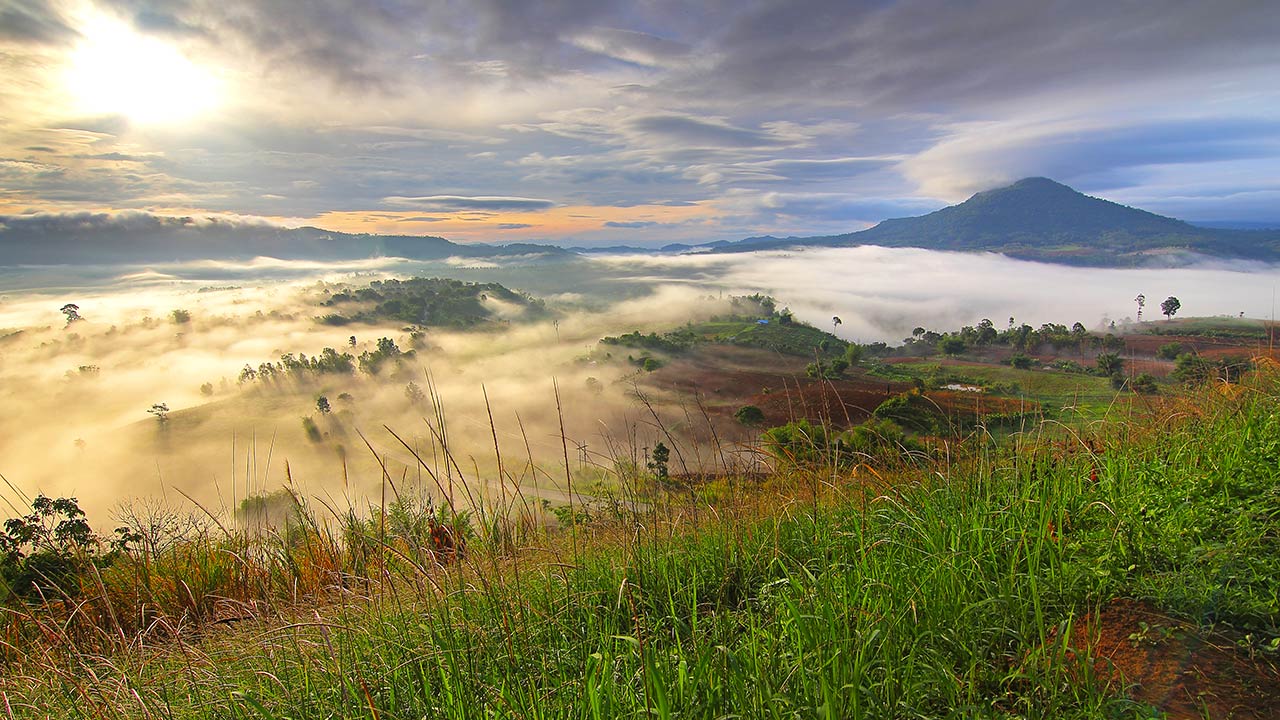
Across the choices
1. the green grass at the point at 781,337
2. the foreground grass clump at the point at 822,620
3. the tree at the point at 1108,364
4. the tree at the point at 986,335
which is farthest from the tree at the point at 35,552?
the tree at the point at 986,335

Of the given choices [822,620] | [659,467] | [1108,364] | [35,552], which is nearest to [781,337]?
[1108,364]

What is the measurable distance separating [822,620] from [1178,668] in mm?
1503

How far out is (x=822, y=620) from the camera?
8.59 ft

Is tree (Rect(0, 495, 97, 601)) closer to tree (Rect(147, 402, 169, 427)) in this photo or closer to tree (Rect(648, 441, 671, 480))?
tree (Rect(648, 441, 671, 480))

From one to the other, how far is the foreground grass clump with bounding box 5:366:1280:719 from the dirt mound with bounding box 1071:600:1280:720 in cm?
12

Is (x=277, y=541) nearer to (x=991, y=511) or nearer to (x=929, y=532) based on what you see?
(x=929, y=532)

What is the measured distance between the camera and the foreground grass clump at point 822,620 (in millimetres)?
2434

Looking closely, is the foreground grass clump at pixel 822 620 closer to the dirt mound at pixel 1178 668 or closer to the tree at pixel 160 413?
the dirt mound at pixel 1178 668

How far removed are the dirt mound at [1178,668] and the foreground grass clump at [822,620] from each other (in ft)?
0.38

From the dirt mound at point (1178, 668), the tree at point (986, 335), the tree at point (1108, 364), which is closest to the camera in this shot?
the dirt mound at point (1178, 668)

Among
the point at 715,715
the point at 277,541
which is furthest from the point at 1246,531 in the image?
the point at 277,541

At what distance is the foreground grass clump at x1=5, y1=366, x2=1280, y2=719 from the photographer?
2.43 meters

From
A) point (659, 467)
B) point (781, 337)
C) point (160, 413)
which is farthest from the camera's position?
point (160, 413)

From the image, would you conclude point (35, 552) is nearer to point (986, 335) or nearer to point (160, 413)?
point (986, 335)
